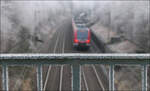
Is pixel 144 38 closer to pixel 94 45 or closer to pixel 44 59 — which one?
pixel 94 45

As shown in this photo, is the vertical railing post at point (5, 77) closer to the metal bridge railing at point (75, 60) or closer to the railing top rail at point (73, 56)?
the metal bridge railing at point (75, 60)

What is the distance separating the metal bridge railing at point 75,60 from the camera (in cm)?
1226

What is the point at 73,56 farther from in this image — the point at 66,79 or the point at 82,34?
the point at 82,34

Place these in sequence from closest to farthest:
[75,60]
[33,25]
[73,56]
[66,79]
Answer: [73,56], [75,60], [66,79], [33,25]

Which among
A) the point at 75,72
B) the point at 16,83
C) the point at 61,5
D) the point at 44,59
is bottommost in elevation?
the point at 16,83

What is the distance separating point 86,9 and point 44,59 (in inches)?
1610

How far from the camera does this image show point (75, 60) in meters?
12.5

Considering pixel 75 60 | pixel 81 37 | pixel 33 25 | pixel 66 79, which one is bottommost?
pixel 66 79

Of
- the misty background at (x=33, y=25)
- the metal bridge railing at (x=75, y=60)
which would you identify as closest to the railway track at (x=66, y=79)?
the metal bridge railing at (x=75, y=60)

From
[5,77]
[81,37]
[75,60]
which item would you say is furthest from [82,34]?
[5,77]

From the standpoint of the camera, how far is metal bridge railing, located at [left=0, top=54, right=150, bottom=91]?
12258 millimetres

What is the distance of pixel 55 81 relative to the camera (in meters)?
14.8

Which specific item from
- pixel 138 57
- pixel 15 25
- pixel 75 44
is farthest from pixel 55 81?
pixel 15 25

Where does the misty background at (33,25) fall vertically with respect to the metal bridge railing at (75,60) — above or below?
above
